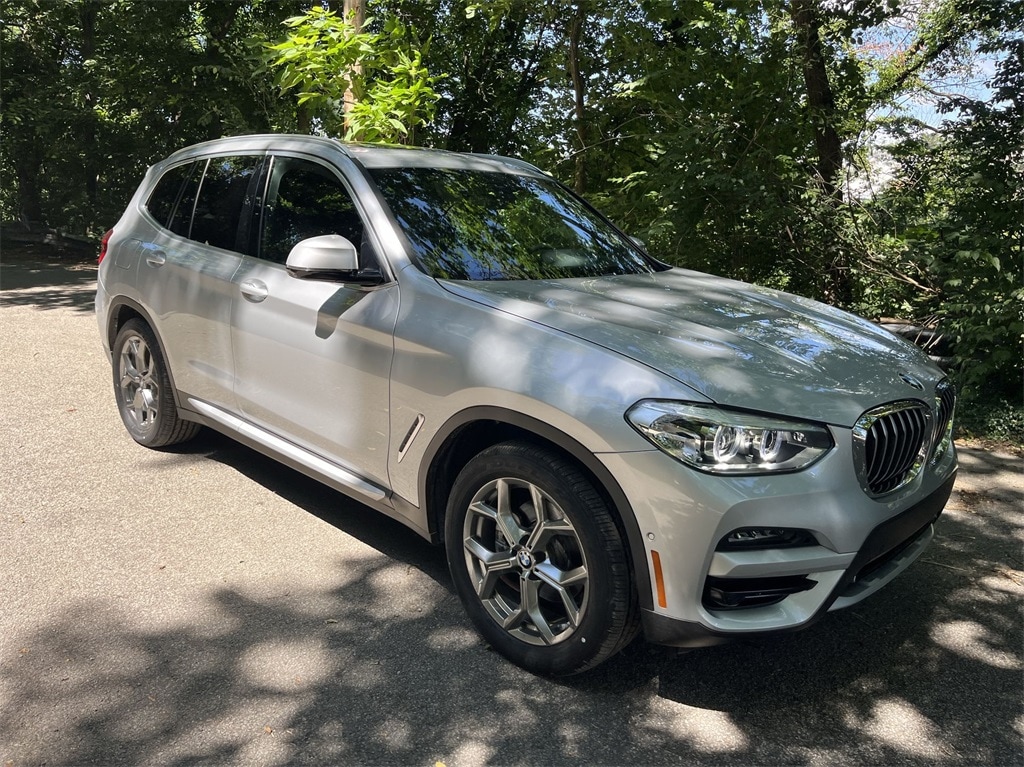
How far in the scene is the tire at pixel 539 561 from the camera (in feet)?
8.68

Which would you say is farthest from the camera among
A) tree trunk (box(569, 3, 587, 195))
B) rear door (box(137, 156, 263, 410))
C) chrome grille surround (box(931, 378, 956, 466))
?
tree trunk (box(569, 3, 587, 195))

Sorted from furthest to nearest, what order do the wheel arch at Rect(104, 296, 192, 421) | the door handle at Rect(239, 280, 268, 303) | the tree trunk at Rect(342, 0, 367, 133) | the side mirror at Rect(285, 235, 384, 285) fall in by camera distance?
1. the tree trunk at Rect(342, 0, 367, 133)
2. the wheel arch at Rect(104, 296, 192, 421)
3. the door handle at Rect(239, 280, 268, 303)
4. the side mirror at Rect(285, 235, 384, 285)

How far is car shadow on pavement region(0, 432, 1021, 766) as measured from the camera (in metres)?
2.59

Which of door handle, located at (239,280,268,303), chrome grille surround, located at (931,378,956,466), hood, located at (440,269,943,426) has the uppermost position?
hood, located at (440,269,943,426)

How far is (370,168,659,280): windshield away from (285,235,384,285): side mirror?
0.81ft

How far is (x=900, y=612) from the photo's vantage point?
351 centimetres

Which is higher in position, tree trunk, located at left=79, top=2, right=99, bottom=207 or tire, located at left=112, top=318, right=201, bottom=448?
tree trunk, located at left=79, top=2, right=99, bottom=207

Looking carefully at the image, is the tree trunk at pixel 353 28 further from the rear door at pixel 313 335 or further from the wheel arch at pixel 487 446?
the wheel arch at pixel 487 446

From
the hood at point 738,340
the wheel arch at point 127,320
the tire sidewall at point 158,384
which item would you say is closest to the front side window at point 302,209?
the hood at point 738,340

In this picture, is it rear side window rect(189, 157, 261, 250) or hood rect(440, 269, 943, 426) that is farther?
rear side window rect(189, 157, 261, 250)

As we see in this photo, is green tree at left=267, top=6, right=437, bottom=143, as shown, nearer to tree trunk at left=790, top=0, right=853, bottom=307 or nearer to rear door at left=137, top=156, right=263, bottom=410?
rear door at left=137, top=156, right=263, bottom=410

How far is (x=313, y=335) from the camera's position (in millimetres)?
3584

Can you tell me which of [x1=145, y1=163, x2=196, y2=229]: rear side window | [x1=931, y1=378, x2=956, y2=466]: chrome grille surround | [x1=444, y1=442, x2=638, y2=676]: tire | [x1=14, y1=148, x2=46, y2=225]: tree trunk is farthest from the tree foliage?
[x1=14, y1=148, x2=46, y2=225]: tree trunk

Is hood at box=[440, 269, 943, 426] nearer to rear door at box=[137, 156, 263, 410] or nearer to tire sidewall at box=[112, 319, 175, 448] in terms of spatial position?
rear door at box=[137, 156, 263, 410]
